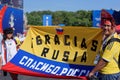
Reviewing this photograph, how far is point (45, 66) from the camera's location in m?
8.85

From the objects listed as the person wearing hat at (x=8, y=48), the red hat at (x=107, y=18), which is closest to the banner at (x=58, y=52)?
the person wearing hat at (x=8, y=48)

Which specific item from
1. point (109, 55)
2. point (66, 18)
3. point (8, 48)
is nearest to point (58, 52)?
point (8, 48)

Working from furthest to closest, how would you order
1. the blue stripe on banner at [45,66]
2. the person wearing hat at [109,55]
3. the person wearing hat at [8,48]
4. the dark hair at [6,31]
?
the person wearing hat at [8,48] → the dark hair at [6,31] → the blue stripe on banner at [45,66] → the person wearing hat at [109,55]

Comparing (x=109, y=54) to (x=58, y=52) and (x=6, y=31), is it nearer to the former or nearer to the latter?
(x=58, y=52)

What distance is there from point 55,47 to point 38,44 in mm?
410

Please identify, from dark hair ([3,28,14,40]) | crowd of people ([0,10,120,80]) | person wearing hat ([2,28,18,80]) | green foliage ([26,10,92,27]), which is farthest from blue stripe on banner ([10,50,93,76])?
green foliage ([26,10,92,27])

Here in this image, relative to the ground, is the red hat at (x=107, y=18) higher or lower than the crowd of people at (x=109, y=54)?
higher

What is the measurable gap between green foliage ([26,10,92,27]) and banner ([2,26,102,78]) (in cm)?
9240

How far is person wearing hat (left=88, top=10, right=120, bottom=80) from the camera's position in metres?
5.67

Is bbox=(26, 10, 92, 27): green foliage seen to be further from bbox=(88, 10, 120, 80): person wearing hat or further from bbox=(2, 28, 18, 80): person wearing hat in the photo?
bbox=(88, 10, 120, 80): person wearing hat

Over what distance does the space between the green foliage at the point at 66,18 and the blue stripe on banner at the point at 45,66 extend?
303ft

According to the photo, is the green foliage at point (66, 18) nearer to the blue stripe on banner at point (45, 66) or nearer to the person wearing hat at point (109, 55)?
the blue stripe on banner at point (45, 66)

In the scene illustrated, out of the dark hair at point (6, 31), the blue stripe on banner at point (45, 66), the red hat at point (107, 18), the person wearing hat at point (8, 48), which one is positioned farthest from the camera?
the person wearing hat at point (8, 48)

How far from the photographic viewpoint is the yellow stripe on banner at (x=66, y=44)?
8.58 m
